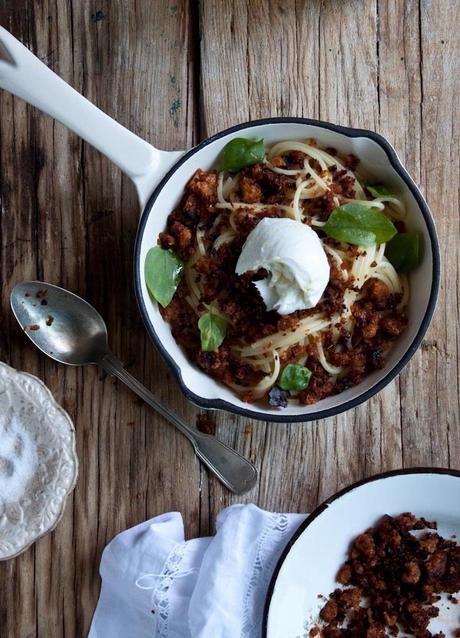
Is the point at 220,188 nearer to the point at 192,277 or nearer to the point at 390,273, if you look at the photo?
the point at 192,277

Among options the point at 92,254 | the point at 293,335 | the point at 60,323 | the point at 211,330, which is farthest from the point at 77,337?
the point at 293,335

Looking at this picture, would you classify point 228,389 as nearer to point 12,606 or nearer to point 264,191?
point 264,191

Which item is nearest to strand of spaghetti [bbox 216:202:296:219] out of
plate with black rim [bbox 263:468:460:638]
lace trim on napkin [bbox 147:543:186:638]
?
plate with black rim [bbox 263:468:460:638]

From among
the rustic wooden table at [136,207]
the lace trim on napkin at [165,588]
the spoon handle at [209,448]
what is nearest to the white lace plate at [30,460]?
the rustic wooden table at [136,207]

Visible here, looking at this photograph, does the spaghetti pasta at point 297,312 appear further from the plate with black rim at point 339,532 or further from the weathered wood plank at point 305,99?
the plate with black rim at point 339,532

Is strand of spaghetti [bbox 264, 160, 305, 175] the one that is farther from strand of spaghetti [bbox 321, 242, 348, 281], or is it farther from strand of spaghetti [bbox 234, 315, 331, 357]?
strand of spaghetti [bbox 234, 315, 331, 357]
